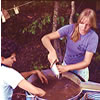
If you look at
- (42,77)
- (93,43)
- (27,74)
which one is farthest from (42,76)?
(93,43)

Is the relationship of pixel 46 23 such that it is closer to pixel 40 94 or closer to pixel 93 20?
pixel 93 20

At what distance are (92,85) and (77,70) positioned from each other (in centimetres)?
24

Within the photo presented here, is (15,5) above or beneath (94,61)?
above

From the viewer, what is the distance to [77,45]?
219 centimetres

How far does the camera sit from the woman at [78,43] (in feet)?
7.07

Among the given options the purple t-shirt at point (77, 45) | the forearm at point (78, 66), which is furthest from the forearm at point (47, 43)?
the forearm at point (78, 66)

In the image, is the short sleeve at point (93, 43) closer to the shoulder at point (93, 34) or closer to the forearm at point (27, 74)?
the shoulder at point (93, 34)

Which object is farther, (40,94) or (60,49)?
(60,49)

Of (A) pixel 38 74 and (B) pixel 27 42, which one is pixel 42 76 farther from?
(B) pixel 27 42

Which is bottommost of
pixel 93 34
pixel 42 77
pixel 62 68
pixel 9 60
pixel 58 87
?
pixel 58 87

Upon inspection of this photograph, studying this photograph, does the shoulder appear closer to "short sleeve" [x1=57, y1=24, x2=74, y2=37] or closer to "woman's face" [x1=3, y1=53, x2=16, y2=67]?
"short sleeve" [x1=57, y1=24, x2=74, y2=37]

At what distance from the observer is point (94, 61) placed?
7.25ft

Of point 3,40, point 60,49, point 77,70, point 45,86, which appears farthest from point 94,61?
point 3,40

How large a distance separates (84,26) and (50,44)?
1.44 ft
